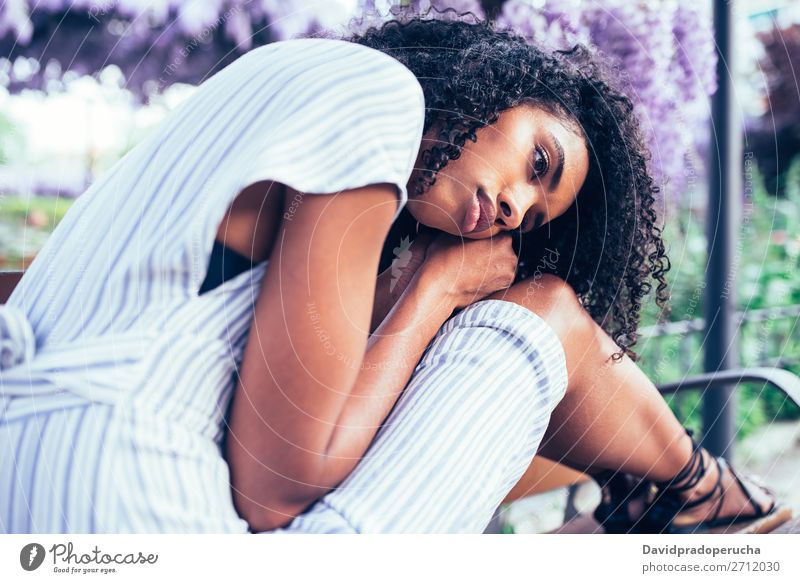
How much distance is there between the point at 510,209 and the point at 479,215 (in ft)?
0.08

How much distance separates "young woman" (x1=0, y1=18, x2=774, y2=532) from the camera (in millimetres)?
475

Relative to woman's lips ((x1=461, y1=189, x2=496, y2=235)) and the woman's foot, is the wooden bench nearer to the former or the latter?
the woman's foot

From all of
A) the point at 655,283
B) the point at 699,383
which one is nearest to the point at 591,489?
the point at 699,383

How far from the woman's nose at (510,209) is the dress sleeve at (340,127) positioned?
0.35 ft

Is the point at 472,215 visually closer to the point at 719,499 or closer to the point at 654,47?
the point at 654,47

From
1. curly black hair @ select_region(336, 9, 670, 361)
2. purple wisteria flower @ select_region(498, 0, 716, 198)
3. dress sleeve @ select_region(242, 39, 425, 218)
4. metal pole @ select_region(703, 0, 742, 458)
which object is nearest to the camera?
dress sleeve @ select_region(242, 39, 425, 218)

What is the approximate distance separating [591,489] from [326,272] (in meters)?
0.55

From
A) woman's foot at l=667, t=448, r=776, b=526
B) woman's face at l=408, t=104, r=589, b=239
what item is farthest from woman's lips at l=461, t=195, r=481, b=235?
woman's foot at l=667, t=448, r=776, b=526

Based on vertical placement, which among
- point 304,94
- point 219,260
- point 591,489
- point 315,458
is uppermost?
point 304,94

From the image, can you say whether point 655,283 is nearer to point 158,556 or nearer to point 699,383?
point 699,383

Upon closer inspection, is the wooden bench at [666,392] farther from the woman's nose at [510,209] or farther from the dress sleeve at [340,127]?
the dress sleeve at [340,127]

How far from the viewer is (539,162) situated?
0.56 m

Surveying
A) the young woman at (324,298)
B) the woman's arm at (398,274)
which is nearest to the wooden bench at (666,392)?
the young woman at (324,298)

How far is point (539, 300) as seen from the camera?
62 centimetres
